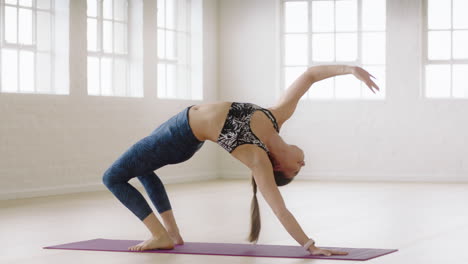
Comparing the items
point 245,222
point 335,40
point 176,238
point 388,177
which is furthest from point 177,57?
point 176,238

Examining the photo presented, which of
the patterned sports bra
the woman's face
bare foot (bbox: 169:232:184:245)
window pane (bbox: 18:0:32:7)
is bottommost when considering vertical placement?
bare foot (bbox: 169:232:184:245)

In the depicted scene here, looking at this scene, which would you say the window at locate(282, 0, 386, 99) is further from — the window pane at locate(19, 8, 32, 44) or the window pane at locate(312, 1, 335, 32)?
the window pane at locate(19, 8, 32, 44)

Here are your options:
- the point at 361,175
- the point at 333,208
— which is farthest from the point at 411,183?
the point at 333,208

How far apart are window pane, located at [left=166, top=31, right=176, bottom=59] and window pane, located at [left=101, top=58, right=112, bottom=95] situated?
4.35 ft

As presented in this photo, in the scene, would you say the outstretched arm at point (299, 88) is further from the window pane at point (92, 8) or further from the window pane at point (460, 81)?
the window pane at point (460, 81)

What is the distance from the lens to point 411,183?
10539mm

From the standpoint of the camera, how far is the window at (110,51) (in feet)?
30.3

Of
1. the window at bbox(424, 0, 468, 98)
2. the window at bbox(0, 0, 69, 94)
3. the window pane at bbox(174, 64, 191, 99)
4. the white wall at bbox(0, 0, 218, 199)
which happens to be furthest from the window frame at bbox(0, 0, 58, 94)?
the window at bbox(424, 0, 468, 98)

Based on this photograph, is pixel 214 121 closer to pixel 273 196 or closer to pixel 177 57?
pixel 273 196

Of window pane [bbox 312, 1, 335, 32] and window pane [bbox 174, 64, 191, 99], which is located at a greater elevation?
window pane [bbox 312, 1, 335, 32]

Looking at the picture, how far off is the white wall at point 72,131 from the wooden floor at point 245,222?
0.98 feet

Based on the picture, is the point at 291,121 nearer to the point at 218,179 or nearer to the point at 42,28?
the point at 218,179

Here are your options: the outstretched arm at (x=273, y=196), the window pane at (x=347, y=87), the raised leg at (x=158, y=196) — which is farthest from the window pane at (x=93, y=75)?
the outstretched arm at (x=273, y=196)

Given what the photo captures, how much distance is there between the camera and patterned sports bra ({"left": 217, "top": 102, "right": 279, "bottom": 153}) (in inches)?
165
